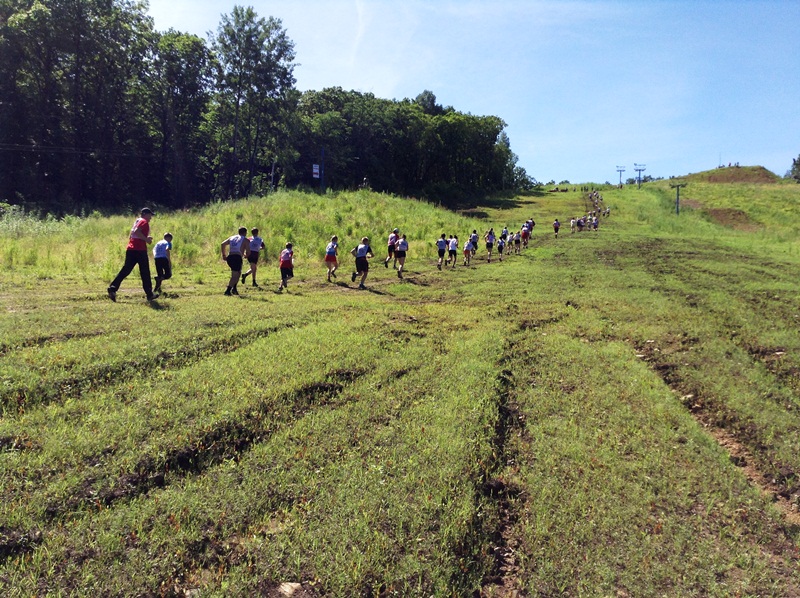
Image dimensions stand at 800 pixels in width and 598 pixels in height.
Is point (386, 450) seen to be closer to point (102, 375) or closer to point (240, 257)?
point (102, 375)

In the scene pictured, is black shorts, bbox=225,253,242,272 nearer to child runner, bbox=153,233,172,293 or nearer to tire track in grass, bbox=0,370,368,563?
child runner, bbox=153,233,172,293

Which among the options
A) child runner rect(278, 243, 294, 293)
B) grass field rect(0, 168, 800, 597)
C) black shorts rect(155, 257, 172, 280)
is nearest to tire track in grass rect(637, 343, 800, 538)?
grass field rect(0, 168, 800, 597)

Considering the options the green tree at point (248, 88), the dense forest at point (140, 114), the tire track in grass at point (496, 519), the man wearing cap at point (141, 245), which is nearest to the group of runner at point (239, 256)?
the man wearing cap at point (141, 245)

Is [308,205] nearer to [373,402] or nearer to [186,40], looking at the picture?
[373,402]

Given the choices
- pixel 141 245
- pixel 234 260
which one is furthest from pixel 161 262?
pixel 141 245

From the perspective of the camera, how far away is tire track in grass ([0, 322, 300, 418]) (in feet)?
16.4

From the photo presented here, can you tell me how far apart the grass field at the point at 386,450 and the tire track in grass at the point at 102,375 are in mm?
40

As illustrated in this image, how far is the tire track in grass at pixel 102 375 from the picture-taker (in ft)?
16.4

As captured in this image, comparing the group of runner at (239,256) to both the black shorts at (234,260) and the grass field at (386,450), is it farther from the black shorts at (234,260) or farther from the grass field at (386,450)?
the grass field at (386,450)

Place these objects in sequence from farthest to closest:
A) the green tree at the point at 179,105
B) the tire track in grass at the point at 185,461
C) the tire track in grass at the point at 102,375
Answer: the green tree at the point at 179,105 < the tire track in grass at the point at 102,375 < the tire track in grass at the point at 185,461

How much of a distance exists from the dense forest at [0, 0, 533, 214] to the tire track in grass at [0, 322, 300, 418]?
118ft

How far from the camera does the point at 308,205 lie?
1214 inches

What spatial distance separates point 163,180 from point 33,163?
1116 cm

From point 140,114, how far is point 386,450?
55441 millimetres
